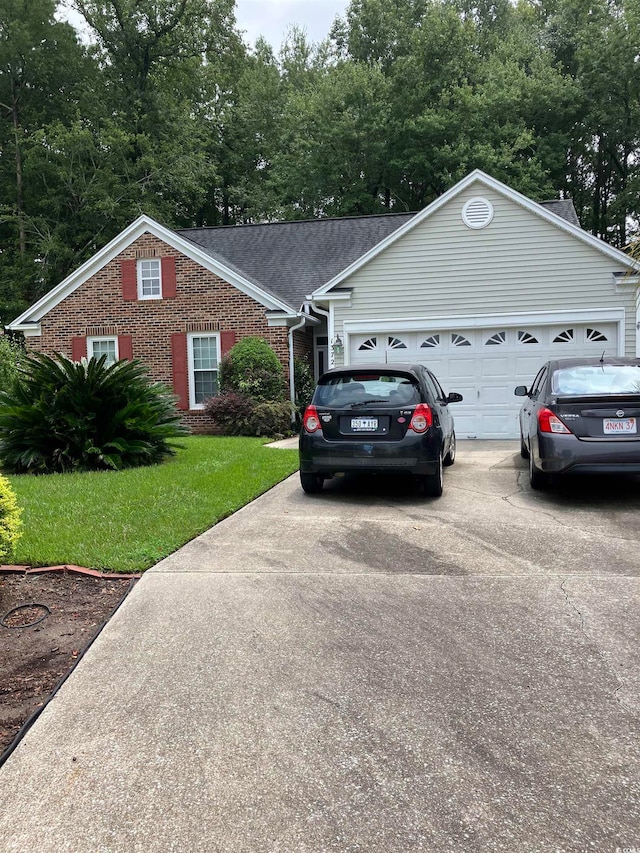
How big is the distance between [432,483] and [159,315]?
39.4ft

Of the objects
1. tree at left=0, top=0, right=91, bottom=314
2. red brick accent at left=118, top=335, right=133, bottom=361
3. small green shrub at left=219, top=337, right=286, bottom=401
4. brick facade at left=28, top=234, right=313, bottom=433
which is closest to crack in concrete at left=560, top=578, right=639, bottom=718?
small green shrub at left=219, top=337, right=286, bottom=401

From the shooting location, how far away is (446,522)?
6473 millimetres

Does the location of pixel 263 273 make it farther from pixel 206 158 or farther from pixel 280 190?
pixel 206 158

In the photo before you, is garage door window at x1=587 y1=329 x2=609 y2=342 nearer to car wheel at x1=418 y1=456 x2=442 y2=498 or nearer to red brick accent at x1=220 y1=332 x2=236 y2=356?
car wheel at x1=418 y1=456 x2=442 y2=498

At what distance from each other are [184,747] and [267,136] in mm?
39109

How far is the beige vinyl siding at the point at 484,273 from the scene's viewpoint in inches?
568

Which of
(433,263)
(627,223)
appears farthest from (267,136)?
(433,263)

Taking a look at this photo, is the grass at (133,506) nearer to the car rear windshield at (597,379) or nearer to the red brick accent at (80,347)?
the car rear windshield at (597,379)

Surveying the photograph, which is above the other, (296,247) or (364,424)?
(296,247)

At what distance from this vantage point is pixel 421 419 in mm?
7273

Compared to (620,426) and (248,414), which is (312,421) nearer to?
(620,426)

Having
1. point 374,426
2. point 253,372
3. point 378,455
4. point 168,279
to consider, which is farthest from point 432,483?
point 168,279

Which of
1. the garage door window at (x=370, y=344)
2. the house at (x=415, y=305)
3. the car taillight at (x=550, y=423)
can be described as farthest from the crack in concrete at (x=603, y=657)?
the garage door window at (x=370, y=344)

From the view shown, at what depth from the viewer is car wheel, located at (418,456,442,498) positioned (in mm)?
7504
